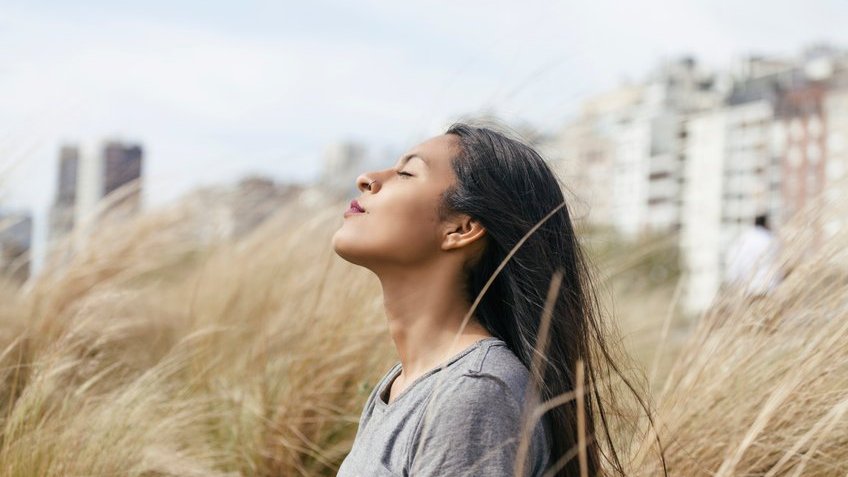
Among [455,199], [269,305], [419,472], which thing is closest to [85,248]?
[269,305]

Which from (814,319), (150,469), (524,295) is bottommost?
(150,469)

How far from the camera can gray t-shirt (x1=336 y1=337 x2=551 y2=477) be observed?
1.52 m

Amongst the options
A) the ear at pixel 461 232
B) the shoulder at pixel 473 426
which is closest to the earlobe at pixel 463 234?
the ear at pixel 461 232

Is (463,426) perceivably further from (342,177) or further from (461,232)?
(342,177)

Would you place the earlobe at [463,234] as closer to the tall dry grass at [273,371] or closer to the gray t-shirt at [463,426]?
the gray t-shirt at [463,426]

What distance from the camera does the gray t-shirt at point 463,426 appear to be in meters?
1.52

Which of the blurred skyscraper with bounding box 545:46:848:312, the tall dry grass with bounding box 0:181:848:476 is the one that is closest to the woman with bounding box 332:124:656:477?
the tall dry grass with bounding box 0:181:848:476

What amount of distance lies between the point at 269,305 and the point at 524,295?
2.23 metres

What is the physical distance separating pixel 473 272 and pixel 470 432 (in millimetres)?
413

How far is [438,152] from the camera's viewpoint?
192 centimetres

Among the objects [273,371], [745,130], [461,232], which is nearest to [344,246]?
[461,232]

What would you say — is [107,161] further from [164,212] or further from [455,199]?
[455,199]

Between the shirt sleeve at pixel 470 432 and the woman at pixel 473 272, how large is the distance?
9 centimetres

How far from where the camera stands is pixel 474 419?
5.04ft
